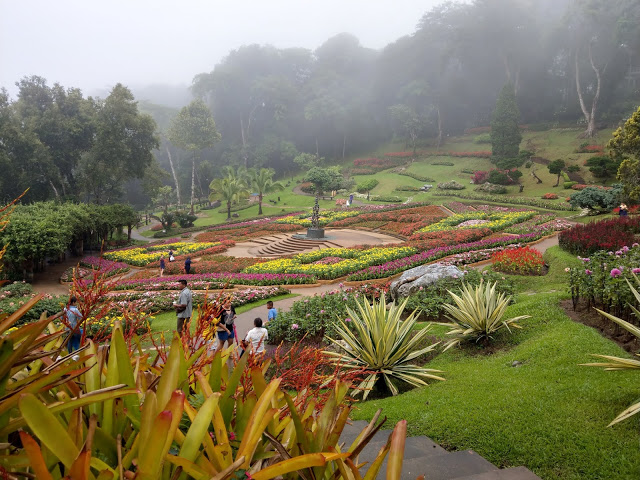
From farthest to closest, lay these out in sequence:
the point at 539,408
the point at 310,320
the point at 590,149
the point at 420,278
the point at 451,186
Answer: the point at 451,186 → the point at 590,149 → the point at 420,278 → the point at 310,320 → the point at 539,408

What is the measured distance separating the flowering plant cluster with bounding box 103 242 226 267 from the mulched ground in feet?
70.1

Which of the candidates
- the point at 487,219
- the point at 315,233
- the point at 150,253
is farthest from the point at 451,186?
the point at 150,253

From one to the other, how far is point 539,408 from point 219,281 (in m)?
13.1

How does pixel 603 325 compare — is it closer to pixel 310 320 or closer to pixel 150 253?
pixel 310 320

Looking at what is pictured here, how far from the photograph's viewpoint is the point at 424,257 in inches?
586

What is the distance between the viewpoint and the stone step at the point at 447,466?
2.71 metres

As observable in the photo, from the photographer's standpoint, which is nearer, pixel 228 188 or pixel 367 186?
pixel 228 188

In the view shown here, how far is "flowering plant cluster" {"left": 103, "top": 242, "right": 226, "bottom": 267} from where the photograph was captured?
2305 cm

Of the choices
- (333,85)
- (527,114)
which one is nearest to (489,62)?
Result: (527,114)

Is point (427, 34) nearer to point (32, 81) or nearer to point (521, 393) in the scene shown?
point (32, 81)

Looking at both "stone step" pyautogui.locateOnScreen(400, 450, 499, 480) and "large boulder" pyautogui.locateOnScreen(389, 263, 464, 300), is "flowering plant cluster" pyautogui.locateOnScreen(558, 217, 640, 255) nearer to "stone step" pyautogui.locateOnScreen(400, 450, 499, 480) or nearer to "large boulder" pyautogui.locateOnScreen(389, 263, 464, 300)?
"large boulder" pyautogui.locateOnScreen(389, 263, 464, 300)

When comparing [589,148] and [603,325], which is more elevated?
[589,148]

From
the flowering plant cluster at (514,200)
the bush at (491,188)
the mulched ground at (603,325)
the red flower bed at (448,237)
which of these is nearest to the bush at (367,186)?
the flowering plant cluster at (514,200)

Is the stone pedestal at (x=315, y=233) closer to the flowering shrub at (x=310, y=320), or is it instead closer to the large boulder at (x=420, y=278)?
the large boulder at (x=420, y=278)
